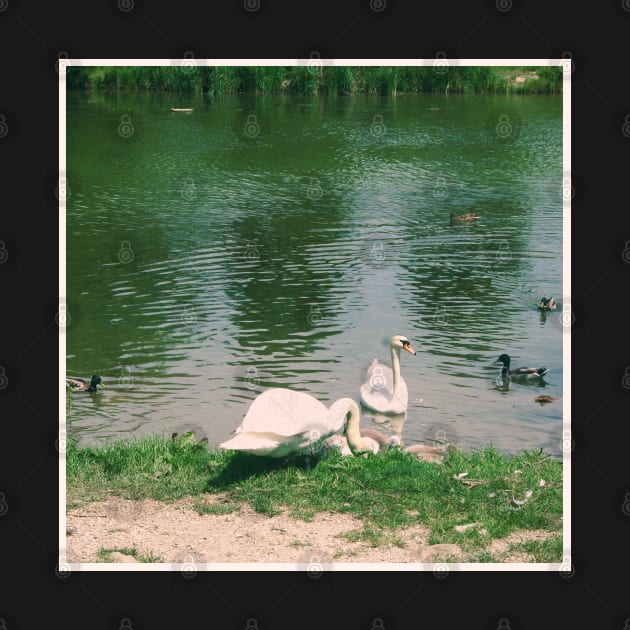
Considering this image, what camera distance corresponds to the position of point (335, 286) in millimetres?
19031

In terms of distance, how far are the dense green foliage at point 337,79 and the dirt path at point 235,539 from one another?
34476 mm

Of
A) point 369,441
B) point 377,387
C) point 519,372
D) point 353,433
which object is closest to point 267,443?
point 353,433

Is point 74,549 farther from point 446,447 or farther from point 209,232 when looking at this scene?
point 209,232

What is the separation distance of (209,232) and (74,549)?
1500 cm

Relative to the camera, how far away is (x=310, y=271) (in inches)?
791

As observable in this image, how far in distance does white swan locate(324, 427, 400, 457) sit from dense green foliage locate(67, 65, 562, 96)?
31.7 meters

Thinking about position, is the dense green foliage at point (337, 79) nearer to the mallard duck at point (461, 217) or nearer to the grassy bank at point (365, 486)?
the mallard duck at point (461, 217)

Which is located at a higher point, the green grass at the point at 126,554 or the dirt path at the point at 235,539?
the dirt path at the point at 235,539

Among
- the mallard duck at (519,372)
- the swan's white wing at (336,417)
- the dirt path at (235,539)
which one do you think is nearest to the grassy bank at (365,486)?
the dirt path at (235,539)

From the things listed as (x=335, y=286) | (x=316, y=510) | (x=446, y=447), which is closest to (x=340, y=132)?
(x=335, y=286)

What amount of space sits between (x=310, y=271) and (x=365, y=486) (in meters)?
10.7

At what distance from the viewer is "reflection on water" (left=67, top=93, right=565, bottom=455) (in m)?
14.2

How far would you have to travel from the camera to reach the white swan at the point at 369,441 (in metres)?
10.6

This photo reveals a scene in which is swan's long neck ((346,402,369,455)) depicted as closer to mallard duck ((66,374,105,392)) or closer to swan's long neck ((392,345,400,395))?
swan's long neck ((392,345,400,395))
